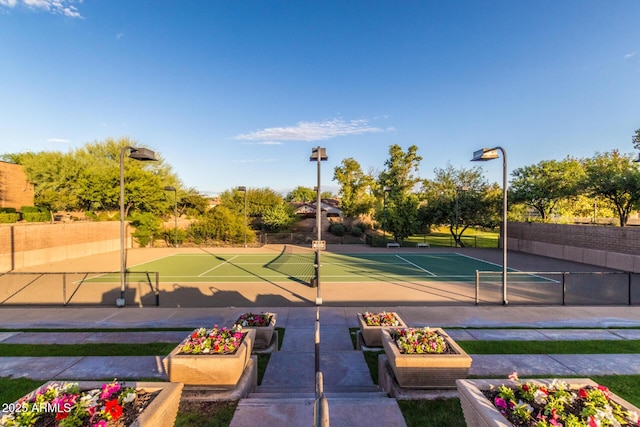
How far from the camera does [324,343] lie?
26.2 ft

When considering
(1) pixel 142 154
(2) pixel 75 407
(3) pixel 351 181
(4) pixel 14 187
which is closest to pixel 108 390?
(2) pixel 75 407

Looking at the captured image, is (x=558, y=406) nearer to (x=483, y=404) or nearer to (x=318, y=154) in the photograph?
(x=483, y=404)

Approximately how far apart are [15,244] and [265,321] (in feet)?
77.1

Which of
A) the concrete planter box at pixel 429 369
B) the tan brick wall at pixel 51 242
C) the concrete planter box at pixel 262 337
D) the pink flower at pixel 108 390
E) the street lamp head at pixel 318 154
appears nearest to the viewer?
the pink flower at pixel 108 390

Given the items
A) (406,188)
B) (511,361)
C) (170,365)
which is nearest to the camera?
(170,365)

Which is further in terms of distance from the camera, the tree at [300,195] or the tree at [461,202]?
the tree at [300,195]

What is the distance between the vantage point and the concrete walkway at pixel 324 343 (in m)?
4.55

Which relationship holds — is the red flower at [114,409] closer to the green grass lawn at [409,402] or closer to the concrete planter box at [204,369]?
the green grass lawn at [409,402]

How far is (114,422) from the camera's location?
3121 millimetres

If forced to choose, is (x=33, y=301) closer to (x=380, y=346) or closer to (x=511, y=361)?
(x=380, y=346)

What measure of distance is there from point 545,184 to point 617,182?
758 centimetres

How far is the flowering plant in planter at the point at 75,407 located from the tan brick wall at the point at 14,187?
43.4 meters

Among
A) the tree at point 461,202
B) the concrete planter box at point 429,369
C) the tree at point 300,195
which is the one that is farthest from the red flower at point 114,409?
the tree at point 300,195

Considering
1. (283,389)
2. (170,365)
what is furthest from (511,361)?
(170,365)
